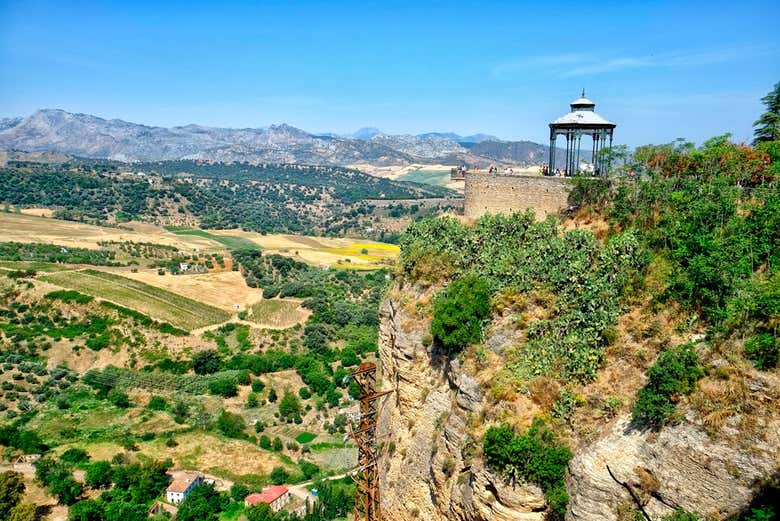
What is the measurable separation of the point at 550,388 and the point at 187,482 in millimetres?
31965

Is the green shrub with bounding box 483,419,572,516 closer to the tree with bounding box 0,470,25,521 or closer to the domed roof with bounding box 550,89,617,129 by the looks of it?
the domed roof with bounding box 550,89,617,129

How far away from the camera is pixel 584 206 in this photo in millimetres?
19781

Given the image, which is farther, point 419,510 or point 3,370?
point 3,370

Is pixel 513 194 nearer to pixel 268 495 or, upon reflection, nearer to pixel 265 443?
pixel 268 495

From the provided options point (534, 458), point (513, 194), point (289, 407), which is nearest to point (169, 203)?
point (289, 407)

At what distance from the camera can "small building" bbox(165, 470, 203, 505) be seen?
36.5 metres

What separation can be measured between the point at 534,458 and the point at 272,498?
2873 cm

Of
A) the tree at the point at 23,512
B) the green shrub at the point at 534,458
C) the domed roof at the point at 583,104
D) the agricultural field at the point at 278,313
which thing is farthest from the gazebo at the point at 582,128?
the agricultural field at the point at 278,313

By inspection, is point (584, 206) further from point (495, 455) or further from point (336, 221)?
point (336, 221)

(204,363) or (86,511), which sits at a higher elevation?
(204,363)

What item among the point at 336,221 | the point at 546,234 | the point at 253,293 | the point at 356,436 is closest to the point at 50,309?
the point at 253,293

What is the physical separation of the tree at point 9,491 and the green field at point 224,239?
211ft

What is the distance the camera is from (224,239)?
106688 mm

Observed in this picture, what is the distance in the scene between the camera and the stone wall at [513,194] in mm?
20797
